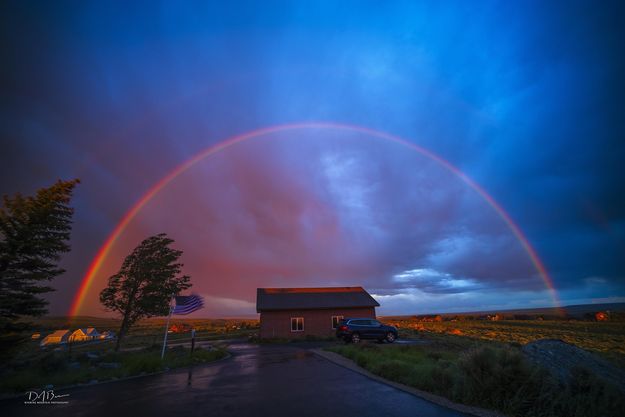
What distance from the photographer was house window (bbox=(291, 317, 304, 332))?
117ft

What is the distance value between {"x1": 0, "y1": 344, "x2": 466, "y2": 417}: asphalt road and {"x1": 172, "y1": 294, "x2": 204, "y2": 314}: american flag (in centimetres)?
581

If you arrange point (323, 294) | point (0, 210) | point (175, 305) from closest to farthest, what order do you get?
point (0, 210), point (175, 305), point (323, 294)

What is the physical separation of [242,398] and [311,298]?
3115 centimetres

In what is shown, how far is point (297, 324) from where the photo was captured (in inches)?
1410

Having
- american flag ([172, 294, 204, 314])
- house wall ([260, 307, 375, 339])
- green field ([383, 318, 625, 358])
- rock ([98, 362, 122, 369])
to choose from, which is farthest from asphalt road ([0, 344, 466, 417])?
house wall ([260, 307, 375, 339])

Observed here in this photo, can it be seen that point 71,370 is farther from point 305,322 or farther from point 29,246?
point 305,322

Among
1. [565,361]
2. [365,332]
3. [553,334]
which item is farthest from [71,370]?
[553,334]

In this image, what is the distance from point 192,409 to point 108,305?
19495 mm

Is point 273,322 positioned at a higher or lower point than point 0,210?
lower

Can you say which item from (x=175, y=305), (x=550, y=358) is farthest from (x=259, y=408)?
(x=175, y=305)

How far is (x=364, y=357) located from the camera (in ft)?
44.0

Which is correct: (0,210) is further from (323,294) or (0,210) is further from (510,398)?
(323,294)

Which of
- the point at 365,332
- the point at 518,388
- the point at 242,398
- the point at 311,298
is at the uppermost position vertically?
the point at 311,298

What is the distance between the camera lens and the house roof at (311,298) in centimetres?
3625
